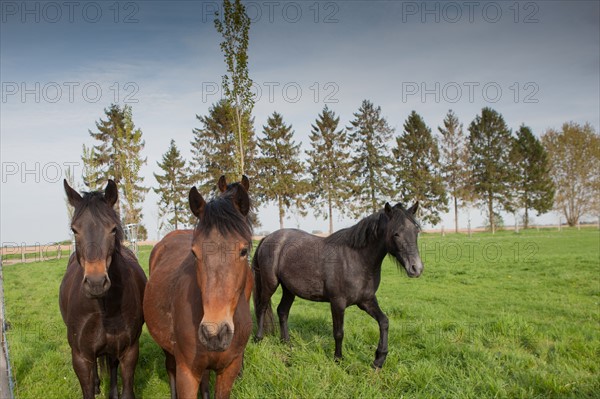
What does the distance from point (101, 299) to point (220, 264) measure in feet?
6.00

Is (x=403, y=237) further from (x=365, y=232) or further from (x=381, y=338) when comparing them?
(x=381, y=338)

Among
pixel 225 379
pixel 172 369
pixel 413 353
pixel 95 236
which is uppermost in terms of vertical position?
pixel 95 236

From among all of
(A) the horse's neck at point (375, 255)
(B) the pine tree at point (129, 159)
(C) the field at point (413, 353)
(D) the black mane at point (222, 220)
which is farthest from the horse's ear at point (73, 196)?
(B) the pine tree at point (129, 159)

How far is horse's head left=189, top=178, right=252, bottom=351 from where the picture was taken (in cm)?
→ 244

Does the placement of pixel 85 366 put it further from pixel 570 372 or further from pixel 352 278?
pixel 570 372

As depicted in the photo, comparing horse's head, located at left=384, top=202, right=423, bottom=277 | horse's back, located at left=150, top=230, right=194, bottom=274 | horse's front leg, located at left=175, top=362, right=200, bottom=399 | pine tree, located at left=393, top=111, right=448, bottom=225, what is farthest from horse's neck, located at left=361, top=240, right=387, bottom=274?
pine tree, located at left=393, top=111, right=448, bottom=225

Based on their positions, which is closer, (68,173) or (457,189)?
(68,173)

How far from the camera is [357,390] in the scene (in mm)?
4059

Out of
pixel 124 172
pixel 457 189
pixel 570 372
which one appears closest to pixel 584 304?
pixel 570 372

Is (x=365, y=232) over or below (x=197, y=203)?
below

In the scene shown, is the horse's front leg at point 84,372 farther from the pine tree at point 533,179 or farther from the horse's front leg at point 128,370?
the pine tree at point 533,179

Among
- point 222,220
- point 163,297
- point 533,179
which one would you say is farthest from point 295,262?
point 533,179

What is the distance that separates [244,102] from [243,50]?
1211 mm

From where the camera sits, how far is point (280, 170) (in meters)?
36.5
